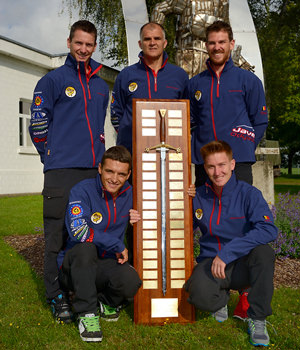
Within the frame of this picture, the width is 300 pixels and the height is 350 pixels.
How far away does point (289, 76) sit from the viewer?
23688mm

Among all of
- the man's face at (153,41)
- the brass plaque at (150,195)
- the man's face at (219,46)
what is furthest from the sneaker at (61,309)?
the man's face at (219,46)

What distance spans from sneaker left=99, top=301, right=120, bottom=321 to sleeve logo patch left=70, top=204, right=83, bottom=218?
86 cm

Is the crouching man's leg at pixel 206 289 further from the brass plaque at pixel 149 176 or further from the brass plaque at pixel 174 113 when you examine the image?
the brass plaque at pixel 174 113

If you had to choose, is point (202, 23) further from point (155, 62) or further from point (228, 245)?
point (228, 245)

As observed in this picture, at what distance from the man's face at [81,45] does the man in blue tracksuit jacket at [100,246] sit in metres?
0.94

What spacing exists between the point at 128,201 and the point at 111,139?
1706cm

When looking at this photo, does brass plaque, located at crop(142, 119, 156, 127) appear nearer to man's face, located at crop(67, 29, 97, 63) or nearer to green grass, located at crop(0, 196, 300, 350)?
man's face, located at crop(67, 29, 97, 63)

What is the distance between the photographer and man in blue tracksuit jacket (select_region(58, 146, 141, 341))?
3.43 metres

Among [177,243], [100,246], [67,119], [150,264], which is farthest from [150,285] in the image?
[67,119]

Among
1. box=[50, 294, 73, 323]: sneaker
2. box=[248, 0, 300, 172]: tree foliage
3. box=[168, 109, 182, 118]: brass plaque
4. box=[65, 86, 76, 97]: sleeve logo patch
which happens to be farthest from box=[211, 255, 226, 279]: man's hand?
box=[248, 0, 300, 172]: tree foliage

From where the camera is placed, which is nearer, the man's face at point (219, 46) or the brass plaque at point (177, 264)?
the brass plaque at point (177, 264)

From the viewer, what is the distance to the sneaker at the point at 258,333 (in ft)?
10.6

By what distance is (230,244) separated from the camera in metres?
3.37

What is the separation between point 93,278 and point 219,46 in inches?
89.7
